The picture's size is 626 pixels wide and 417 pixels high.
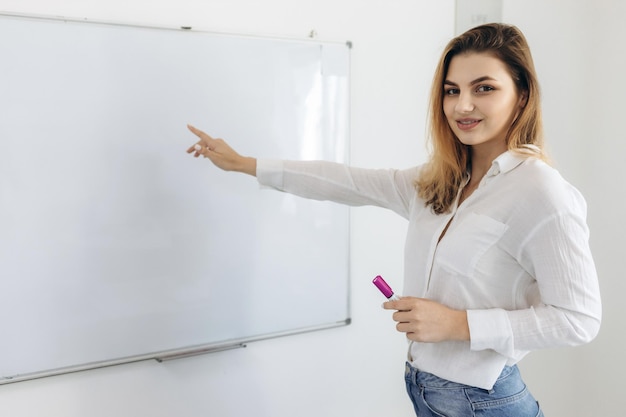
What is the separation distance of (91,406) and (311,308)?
76cm

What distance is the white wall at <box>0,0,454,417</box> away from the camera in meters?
1.66

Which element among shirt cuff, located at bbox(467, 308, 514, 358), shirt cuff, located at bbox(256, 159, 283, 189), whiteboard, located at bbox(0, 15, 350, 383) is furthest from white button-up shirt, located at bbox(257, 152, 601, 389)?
whiteboard, located at bbox(0, 15, 350, 383)

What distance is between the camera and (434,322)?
112 centimetres

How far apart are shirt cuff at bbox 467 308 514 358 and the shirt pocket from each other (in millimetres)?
95

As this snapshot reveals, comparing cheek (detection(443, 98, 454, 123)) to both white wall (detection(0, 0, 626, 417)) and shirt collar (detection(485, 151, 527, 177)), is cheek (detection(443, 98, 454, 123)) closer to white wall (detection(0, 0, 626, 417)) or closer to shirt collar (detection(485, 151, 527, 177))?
shirt collar (detection(485, 151, 527, 177))

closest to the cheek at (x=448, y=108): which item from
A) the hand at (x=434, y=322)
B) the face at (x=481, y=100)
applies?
the face at (x=481, y=100)

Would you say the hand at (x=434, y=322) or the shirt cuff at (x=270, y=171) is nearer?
the hand at (x=434, y=322)

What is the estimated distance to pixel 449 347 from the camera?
47.1 inches

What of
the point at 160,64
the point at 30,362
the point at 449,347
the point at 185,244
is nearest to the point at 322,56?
the point at 160,64

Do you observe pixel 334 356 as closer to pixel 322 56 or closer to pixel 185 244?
pixel 185 244

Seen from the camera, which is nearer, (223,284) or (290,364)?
(223,284)

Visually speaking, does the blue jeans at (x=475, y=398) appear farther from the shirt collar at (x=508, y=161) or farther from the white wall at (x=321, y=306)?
the white wall at (x=321, y=306)

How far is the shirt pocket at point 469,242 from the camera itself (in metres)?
1.14

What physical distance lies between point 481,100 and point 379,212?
0.96 meters
